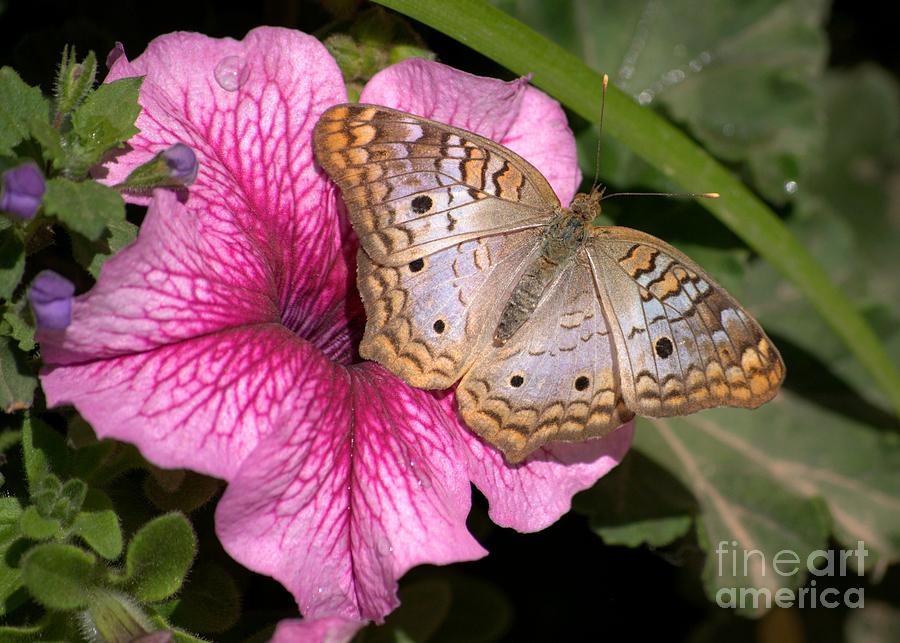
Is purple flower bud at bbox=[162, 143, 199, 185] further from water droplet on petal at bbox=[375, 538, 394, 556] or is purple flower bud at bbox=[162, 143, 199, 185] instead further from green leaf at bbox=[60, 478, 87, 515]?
water droplet on petal at bbox=[375, 538, 394, 556]

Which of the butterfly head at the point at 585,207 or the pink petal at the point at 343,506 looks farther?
the butterfly head at the point at 585,207

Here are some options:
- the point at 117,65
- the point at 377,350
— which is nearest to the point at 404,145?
the point at 377,350

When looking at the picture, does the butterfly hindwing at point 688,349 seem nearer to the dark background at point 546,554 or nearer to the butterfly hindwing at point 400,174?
the butterfly hindwing at point 400,174

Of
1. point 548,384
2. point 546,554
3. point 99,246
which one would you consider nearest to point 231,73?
point 99,246

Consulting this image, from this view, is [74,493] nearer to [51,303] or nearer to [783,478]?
[51,303]

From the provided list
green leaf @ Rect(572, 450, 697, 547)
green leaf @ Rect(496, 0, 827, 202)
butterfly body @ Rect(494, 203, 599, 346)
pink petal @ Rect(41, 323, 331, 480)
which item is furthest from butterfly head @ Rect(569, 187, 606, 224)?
green leaf @ Rect(496, 0, 827, 202)

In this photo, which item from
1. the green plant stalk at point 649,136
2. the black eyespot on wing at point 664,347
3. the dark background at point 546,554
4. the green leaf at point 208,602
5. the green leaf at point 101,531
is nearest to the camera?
the green leaf at point 101,531

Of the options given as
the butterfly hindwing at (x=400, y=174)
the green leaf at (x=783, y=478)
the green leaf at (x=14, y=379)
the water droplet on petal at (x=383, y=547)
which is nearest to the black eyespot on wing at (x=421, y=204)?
the butterfly hindwing at (x=400, y=174)
